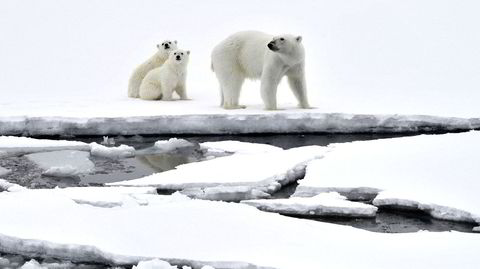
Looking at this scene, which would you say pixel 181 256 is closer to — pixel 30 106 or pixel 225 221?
pixel 225 221

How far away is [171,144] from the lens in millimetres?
7480

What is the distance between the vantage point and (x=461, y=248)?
422 centimetres

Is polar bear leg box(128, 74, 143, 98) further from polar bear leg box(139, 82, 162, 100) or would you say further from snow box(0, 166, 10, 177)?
snow box(0, 166, 10, 177)

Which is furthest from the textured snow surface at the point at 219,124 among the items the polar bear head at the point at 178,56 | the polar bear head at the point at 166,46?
the polar bear head at the point at 166,46

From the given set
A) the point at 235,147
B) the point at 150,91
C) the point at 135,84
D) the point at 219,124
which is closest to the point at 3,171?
the point at 235,147

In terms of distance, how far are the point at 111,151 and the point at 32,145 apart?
794mm

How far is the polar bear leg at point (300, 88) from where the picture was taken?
8.94 metres

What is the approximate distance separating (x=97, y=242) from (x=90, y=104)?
5.51m

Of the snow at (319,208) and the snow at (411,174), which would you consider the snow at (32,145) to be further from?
the snow at (319,208)

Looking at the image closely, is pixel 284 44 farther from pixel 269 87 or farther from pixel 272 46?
pixel 269 87

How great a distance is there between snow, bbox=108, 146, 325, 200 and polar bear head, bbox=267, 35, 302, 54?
1892mm

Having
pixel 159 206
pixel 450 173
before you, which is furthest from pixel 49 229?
pixel 450 173

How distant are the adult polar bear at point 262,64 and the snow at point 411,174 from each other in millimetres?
1788

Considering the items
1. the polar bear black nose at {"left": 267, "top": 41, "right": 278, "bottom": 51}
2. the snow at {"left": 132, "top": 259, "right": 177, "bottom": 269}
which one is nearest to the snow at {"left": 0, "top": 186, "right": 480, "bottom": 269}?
the snow at {"left": 132, "top": 259, "right": 177, "bottom": 269}
